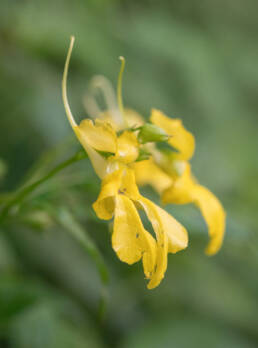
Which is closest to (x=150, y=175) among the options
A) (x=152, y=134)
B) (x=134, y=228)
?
(x=152, y=134)

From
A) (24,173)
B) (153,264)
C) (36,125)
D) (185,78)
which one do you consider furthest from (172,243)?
(185,78)

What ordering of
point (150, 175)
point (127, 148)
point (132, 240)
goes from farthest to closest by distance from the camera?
1. point (150, 175)
2. point (127, 148)
3. point (132, 240)

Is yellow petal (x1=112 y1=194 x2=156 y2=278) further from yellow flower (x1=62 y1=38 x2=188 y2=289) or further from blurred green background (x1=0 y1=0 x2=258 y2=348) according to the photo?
blurred green background (x1=0 y1=0 x2=258 y2=348)

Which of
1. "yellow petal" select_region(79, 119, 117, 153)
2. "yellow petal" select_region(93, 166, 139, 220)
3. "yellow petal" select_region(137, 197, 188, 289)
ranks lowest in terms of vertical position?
"yellow petal" select_region(137, 197, 188, 289)

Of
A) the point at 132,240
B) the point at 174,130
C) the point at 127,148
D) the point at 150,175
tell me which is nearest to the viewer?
the point at 132,240

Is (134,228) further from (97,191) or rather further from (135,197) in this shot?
(97,191)

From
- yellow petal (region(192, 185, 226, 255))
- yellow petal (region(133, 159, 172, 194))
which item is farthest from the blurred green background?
yellow petal (region(192, 185, 226, 255))

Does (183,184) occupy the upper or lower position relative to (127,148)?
lower
